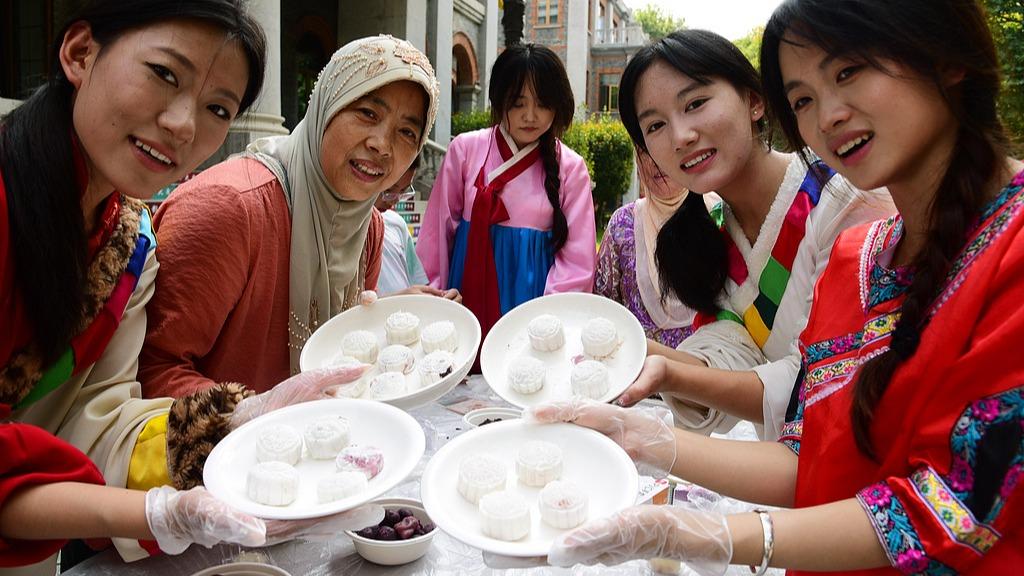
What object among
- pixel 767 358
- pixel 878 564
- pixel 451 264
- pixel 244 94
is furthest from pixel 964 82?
pixel 451 264

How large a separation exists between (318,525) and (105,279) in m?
0.81

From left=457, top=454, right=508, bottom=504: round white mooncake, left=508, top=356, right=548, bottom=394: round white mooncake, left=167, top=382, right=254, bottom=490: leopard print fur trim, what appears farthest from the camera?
left=508, top=356, right=548, bottom=394: round white mooncake

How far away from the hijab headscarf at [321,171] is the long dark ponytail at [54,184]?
2.13 feet

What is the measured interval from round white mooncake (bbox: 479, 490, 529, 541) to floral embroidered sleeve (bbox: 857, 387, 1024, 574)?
24.5 inches

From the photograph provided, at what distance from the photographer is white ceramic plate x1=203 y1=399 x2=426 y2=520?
1168 mm

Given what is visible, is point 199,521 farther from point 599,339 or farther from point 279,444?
point 599,339

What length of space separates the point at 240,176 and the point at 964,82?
6.14 feet

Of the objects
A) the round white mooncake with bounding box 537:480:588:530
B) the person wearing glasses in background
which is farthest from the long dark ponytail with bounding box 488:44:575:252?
the round white mooncake with bounding box 537:480:588:530

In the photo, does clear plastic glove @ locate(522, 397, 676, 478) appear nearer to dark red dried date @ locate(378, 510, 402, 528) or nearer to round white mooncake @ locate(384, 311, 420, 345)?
dark red dried date @ locate(378, 510, 402, 528)

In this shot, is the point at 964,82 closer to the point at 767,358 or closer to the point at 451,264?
the point at 767,358

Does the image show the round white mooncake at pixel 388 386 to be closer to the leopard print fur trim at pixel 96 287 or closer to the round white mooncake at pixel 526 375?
the round white mooncake at pixel 526 375

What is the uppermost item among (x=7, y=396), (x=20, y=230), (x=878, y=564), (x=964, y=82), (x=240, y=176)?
(x=964, y=82)

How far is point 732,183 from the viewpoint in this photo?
206 centimetres

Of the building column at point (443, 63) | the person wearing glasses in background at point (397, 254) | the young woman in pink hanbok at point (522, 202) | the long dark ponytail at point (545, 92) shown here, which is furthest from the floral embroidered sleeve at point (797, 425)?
the building column at point (443, 63)
